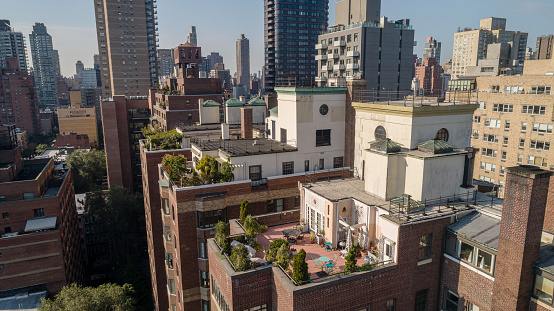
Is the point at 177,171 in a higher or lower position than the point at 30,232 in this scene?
higher

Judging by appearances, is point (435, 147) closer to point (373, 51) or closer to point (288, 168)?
point (288, 168)

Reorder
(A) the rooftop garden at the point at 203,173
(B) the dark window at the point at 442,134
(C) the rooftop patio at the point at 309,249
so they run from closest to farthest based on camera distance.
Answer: (C) the rooftop patio at the point at 309,249
(B) the dark window at the point at 442,134
(A) the rooftop garden at the point at 203,173

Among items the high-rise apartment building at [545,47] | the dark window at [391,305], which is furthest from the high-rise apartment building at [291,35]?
the dark window at [391,305]

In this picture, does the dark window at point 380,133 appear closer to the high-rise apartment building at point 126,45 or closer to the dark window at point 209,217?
the dark window at point 209,217

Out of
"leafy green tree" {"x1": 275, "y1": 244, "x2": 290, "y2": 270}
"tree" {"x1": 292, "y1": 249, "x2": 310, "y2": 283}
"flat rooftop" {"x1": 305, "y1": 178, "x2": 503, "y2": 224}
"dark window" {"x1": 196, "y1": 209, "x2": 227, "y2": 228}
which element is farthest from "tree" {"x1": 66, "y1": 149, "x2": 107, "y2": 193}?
"tree" {"x1": 292, "y1": 249, "x2": 310, "y2": 283}

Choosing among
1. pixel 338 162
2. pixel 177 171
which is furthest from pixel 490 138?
pixel 177 171

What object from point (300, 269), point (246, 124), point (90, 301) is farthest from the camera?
point (246, 124)

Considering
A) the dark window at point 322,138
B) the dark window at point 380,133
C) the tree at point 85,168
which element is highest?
the dark window at point 380,133

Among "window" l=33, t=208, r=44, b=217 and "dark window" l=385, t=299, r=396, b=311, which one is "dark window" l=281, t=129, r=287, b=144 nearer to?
"dark window" l=385, t=299, r=396, b=311
